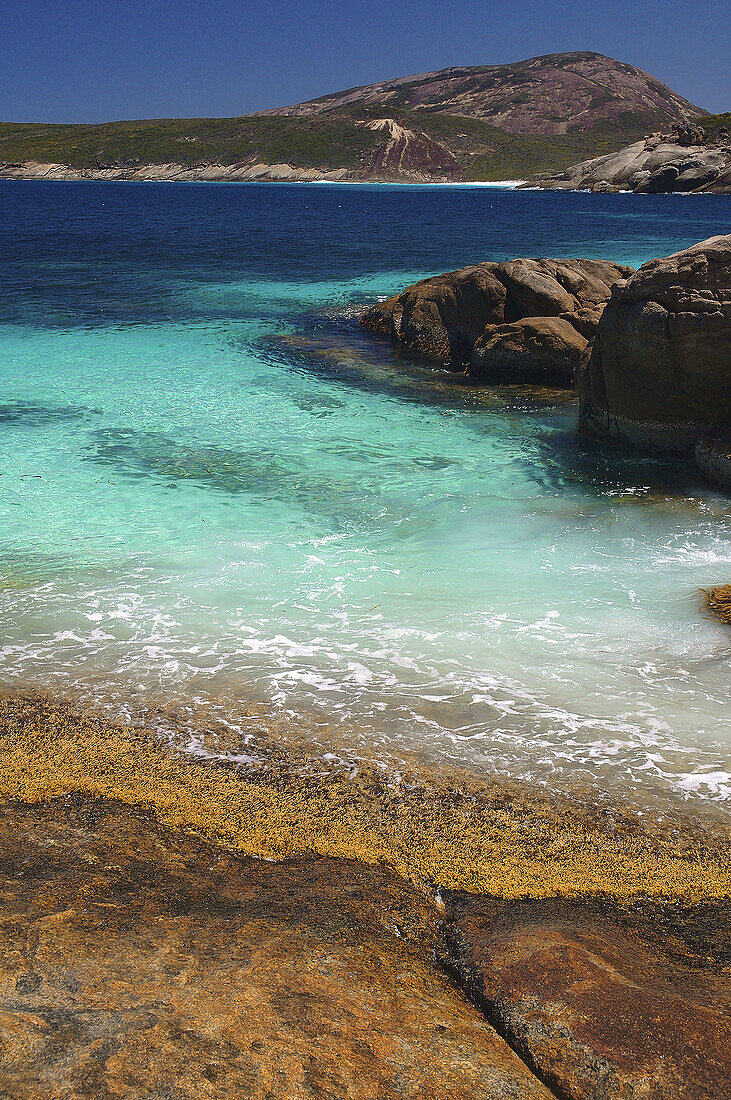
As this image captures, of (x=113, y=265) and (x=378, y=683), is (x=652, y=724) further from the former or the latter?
(x=113, y=265)

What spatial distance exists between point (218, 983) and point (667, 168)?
356 ft

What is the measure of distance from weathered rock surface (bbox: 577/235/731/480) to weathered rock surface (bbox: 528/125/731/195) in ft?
302

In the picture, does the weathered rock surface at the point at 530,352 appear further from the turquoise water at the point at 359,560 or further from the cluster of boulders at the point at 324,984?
the cluster of boulders at the point at 324,984

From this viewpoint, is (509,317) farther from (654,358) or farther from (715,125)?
(715,125)

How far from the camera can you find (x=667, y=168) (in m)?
92.6

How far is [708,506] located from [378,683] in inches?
205

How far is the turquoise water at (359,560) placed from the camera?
4977mm

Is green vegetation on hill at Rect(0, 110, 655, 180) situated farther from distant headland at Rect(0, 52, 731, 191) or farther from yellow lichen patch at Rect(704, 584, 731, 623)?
yellow lichen patch at Rect(704, 584, 731, 623)

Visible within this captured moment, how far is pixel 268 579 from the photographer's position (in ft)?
23.2

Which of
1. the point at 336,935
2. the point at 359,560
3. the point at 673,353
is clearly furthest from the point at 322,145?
the point at 336,935

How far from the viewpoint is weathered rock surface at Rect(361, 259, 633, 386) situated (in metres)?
13.9

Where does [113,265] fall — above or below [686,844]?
above

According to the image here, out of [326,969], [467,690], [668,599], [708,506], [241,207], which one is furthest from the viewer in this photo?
[241,207]

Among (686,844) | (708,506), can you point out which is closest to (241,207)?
(708,506)
